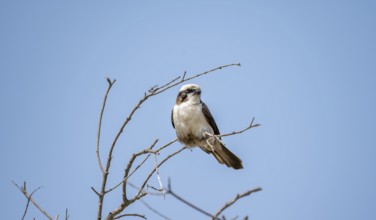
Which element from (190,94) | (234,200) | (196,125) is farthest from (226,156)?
(234,200)

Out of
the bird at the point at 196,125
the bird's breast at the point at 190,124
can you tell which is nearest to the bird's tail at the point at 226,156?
the bird at the point at 196,125

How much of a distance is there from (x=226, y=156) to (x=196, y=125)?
2.13 ft

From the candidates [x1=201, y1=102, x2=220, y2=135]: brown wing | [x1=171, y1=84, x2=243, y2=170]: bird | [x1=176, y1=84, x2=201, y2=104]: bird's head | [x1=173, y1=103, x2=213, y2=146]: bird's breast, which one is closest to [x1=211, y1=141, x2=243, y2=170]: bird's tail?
[x1=171, y1=84, x2=243, y2=170]: bird

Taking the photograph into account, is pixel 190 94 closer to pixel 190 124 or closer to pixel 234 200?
pixel 190 124

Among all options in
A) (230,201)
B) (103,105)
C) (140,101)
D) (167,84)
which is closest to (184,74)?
(167,84)

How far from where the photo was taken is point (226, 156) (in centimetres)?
687

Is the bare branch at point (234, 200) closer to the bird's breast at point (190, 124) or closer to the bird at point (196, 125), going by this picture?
the bird at point (196, 125)

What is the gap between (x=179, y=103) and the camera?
7.18m

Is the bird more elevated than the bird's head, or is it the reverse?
the bird's head

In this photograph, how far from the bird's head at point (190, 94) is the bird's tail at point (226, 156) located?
0.79 metres

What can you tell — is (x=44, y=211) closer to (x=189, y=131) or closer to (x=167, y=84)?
(x=167, y=84)

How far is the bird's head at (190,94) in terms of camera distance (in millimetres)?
7148

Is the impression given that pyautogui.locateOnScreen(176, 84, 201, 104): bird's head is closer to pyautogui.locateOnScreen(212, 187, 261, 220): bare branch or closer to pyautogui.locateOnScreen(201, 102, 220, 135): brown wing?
pyautogui.locateOnScreen(201, 102, 220, 135): brown wing

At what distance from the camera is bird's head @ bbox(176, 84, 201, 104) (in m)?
7.15
